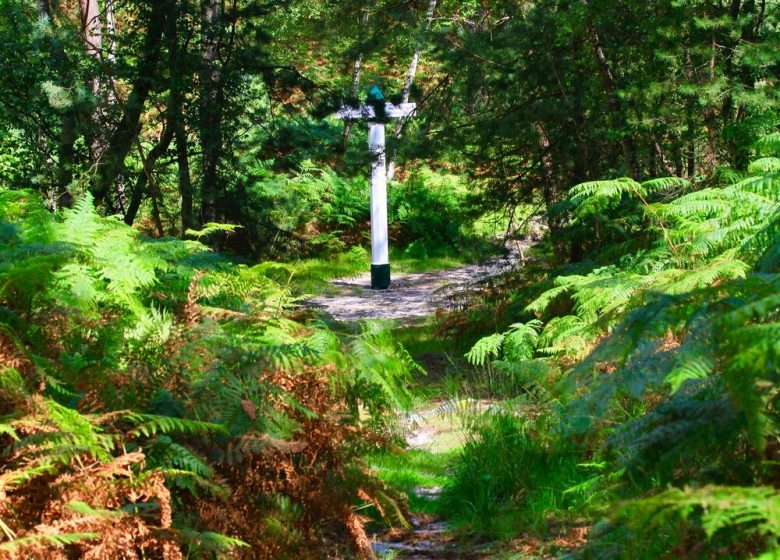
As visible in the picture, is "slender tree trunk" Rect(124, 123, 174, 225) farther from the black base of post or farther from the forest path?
the black base of post

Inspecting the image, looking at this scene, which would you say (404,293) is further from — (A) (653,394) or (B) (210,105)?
(A) (653,394)

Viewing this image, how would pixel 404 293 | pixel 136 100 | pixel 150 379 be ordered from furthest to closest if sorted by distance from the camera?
1. pixel 404 293
2. pixel 136 100
3. pixel 150 379

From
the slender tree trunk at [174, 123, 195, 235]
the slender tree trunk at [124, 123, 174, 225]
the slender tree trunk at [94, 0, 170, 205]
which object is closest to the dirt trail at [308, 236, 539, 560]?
the slender tree trunk at [174, 123, 195, 235]

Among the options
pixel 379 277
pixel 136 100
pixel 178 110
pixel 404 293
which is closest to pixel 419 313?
pixel 404 293

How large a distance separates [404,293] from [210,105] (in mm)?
4580

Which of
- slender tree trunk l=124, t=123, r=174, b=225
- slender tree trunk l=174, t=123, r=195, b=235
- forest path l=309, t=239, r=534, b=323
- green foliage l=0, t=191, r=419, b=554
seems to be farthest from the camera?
forest path l=309, t=239, r=534, b=323

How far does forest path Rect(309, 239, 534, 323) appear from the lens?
11219 mm

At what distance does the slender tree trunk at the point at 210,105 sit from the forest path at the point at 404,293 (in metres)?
1.77

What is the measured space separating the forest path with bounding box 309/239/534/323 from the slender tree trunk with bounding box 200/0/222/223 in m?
1.77

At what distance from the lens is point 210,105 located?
10344 mm

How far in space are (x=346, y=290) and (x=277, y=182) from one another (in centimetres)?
358

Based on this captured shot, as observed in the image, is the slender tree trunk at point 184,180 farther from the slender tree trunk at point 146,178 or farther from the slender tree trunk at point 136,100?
the slender tree trunk at point 136,100

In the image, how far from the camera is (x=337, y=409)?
162 inches

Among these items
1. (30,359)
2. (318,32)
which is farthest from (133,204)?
(30,359)
